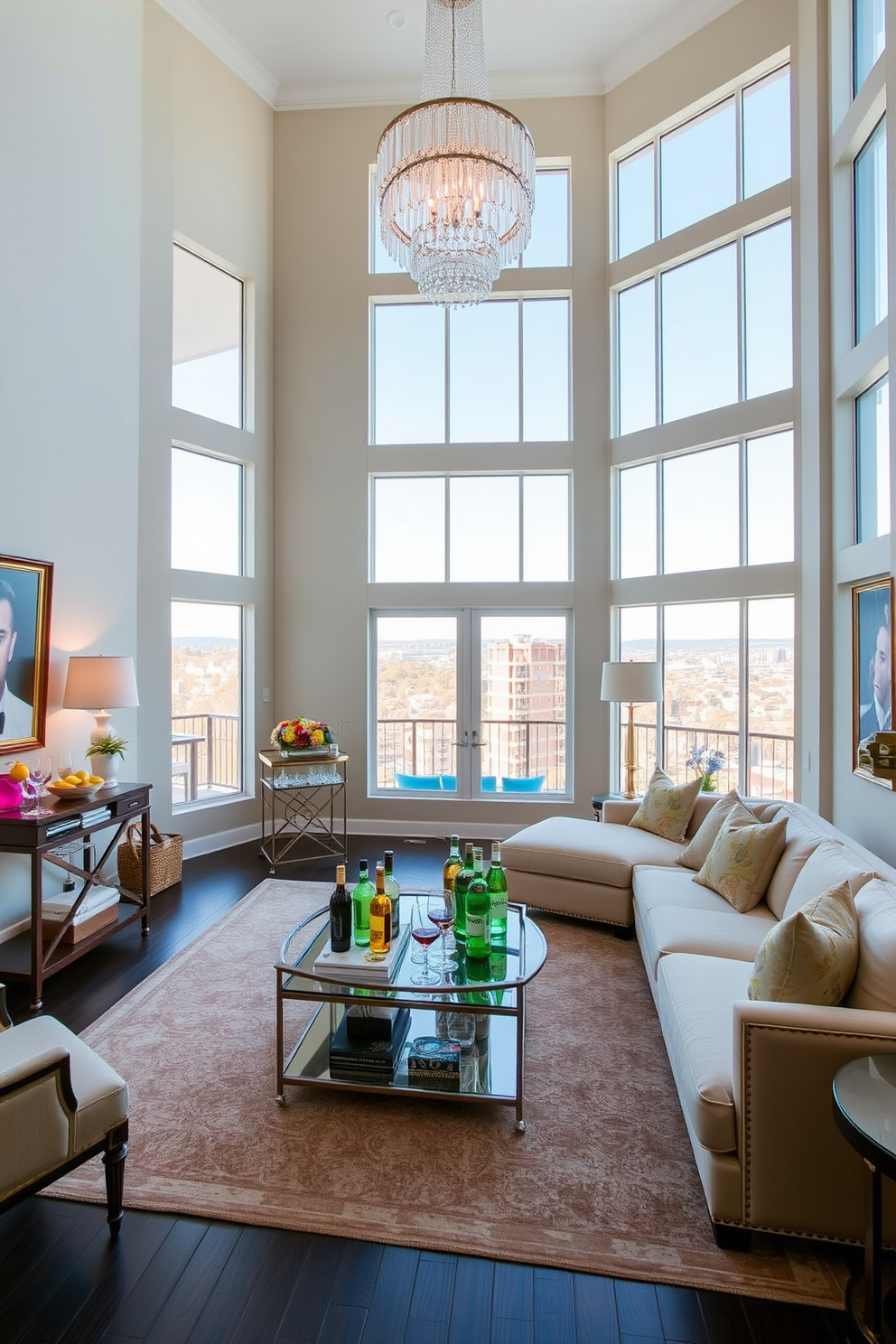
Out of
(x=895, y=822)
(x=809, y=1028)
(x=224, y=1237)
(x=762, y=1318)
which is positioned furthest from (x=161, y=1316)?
(x=895, y=822)

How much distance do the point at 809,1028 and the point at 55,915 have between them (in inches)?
143

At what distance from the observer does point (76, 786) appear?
3777 mm

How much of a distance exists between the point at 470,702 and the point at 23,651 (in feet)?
11.8

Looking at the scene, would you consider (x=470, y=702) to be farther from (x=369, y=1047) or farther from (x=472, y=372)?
(x=369, y=1047)

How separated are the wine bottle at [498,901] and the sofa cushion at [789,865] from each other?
4.17 feet

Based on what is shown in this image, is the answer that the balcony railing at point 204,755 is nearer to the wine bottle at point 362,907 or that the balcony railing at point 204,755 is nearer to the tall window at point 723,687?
the wine bottle at point 362,907

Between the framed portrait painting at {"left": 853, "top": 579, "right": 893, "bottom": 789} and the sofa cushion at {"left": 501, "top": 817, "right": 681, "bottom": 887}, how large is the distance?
4.14 ft

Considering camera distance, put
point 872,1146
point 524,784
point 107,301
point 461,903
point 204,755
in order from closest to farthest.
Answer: point 872,1146, point 461,903, point 107,301, point 204,755, point 524,784

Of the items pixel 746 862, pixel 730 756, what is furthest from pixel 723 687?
pixel 746 862

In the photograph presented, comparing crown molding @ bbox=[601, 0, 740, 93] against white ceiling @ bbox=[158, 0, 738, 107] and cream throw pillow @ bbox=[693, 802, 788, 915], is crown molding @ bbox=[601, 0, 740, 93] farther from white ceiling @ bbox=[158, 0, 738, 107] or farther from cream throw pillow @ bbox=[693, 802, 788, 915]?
cream throw pillow @ bbox=[693, 802, 788, 915]

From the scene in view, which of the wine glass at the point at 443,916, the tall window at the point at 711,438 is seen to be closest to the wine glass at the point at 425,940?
the wine glass at the point at 443,916

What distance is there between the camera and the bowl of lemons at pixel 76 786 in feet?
12.2

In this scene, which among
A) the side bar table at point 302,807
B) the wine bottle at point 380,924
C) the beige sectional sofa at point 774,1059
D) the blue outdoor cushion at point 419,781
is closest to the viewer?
the beige sectional sofa at point 774,1059

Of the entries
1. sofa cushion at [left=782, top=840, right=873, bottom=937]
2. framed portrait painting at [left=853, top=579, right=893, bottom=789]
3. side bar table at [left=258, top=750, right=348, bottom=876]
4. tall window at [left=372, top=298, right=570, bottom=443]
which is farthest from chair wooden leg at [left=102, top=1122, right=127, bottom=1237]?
tall window at [left=372, top=298, right=570, bottom=443]
